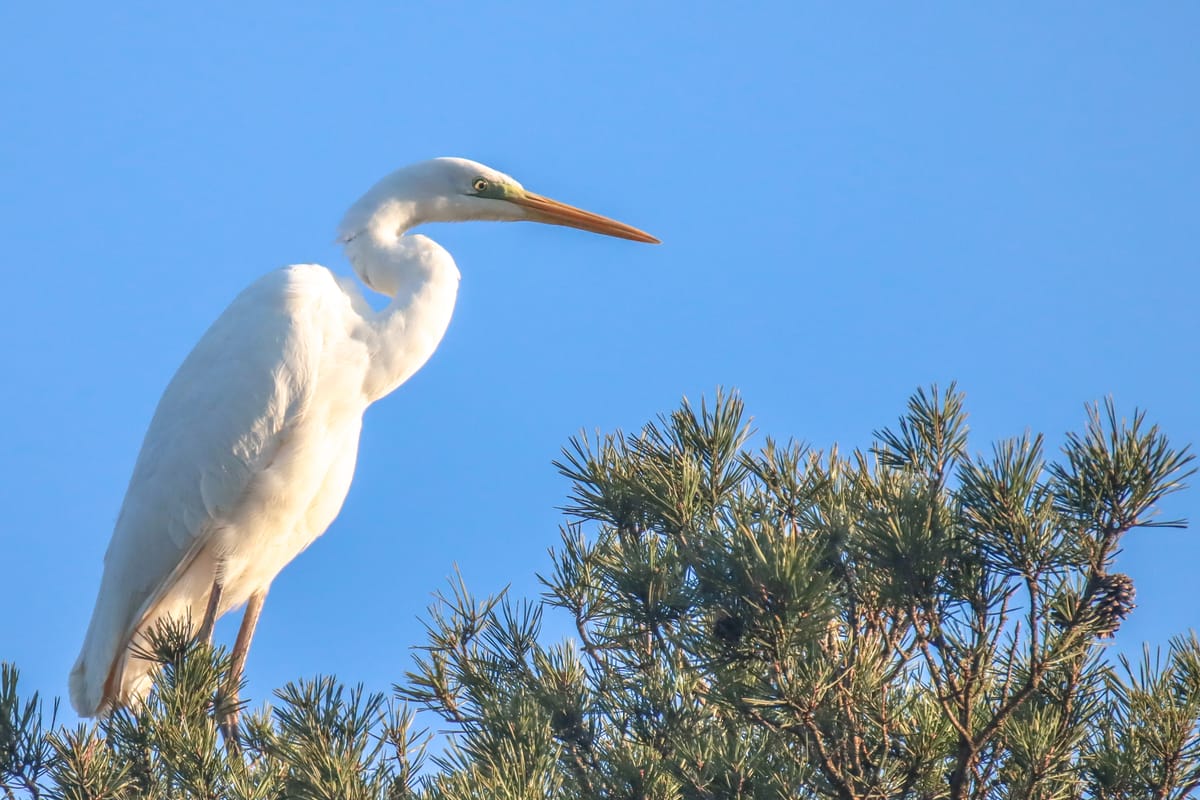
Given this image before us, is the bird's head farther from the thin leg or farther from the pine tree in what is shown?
the pine tree

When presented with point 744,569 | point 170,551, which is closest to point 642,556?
point 744,569

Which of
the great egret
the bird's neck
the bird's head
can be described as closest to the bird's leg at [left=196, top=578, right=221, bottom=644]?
the great egret

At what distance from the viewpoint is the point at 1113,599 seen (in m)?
1.90

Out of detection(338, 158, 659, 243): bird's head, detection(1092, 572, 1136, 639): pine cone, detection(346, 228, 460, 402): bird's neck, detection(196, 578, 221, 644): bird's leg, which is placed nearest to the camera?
detection(1092, 572, 1136, 639): pine cone

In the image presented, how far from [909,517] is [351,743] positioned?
3.81 feet

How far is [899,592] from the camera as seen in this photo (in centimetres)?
199

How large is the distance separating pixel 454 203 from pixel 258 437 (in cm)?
132

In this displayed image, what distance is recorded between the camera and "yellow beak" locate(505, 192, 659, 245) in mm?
5059

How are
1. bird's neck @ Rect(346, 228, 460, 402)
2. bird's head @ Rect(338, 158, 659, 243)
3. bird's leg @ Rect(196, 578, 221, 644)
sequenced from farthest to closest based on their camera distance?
bird's head @ Rect(338, 158, 659, 243), bird's neck @ Rect(346, 228, 460, 402), bird's leg @ Rect(196, 578, 221, 644)

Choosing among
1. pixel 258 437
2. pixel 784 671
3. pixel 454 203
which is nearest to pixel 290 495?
pixel 258 437

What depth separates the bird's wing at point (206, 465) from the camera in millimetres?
4152

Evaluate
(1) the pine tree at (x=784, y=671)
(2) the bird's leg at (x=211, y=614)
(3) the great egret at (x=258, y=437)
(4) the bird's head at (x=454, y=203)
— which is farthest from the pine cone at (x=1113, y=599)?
(4) the bird's head at (x=454, y=203)

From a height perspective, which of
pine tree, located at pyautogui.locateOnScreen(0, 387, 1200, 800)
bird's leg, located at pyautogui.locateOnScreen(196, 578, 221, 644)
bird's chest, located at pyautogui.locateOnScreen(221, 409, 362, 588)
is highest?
bird's chest, located at pyautogui.locateOnScreen(221, 409, 362, 588)

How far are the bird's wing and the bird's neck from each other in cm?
24
